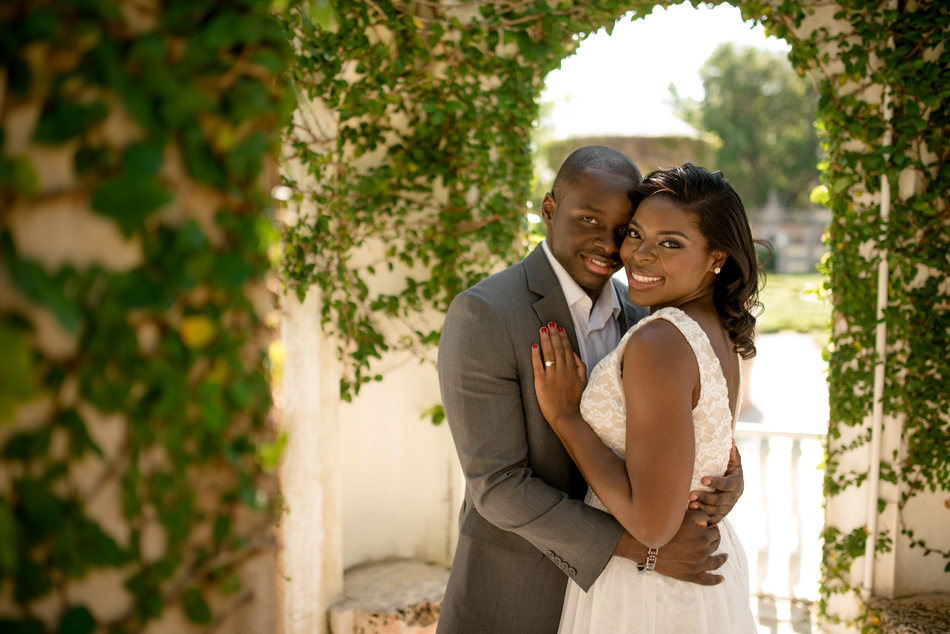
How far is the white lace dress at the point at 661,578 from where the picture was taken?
1.85m

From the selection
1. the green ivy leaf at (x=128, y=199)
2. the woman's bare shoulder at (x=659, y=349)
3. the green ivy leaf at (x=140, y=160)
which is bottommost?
the woman's bare shoulder at (x=659, y=349)

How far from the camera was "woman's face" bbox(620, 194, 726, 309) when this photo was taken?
1.94m

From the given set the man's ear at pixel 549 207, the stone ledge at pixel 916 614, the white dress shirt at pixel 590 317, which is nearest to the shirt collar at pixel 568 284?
the white dress shirt at pixel 590 317

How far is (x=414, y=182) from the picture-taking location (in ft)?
12.6

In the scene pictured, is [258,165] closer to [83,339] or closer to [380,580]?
[83,339]

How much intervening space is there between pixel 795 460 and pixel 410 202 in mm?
3160

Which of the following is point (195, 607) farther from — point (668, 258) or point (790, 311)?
point (790, 311)

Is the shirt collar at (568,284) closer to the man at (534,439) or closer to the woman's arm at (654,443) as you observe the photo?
the man at (534,439)

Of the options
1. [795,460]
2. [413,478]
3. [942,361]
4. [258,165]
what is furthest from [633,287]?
[795,460]

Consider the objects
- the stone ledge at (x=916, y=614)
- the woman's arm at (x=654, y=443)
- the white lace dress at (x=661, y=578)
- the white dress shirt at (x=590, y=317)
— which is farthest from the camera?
the stone ledge at (x=916, y=614)

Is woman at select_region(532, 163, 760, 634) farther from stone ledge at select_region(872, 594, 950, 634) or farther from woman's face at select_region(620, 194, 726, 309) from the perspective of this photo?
stone ledge at select_region(872, 594, 950, 634)

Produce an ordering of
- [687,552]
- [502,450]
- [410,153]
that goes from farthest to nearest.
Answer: [410,153] < [502,450] < [687,552]

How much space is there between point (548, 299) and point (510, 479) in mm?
598

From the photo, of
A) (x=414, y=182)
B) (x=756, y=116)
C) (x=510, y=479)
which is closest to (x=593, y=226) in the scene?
(x=510, y=479)
